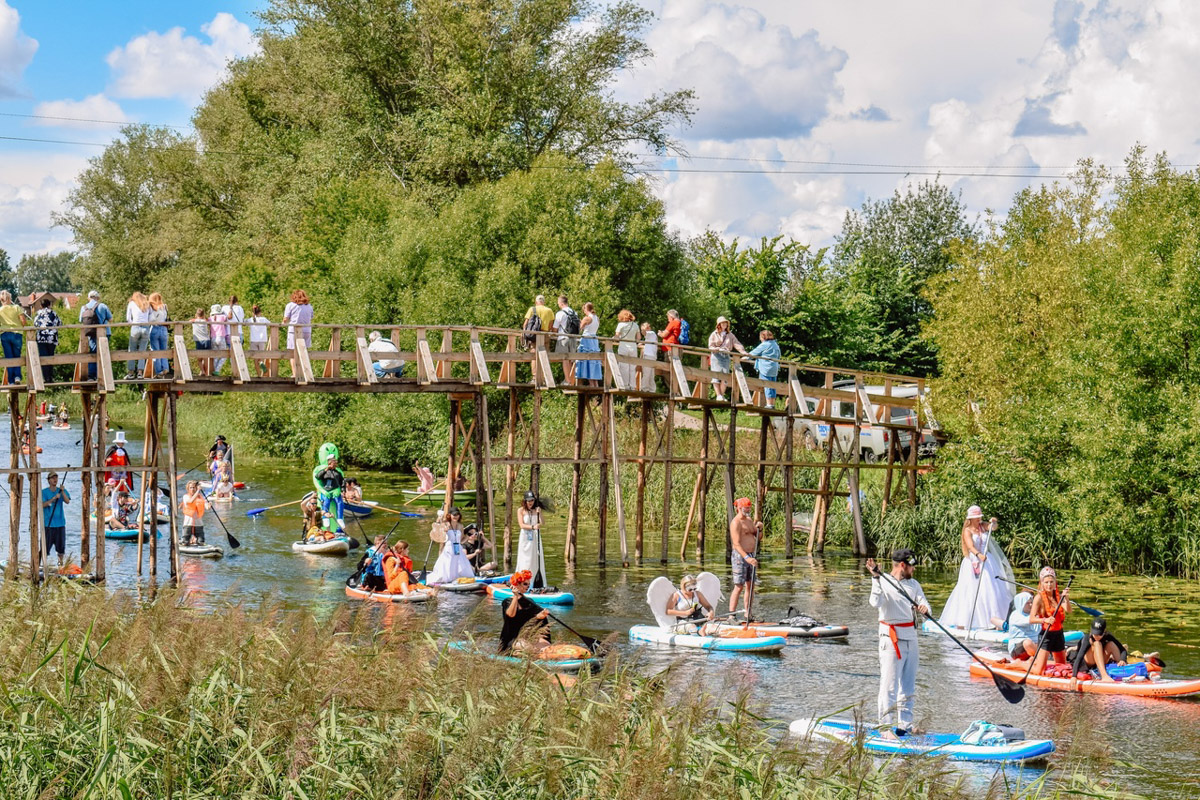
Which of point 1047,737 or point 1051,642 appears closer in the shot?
point 1047,737

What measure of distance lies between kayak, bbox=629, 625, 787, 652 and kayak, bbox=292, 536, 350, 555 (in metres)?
10.6

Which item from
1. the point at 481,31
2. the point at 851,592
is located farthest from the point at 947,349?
the point at 481,31

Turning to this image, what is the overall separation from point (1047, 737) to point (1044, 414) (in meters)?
14.4

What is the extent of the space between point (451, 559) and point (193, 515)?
801 centimetres

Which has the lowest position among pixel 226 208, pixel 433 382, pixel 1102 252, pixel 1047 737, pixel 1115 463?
pixel 1047 737

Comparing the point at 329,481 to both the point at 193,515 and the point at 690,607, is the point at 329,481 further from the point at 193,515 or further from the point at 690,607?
the point at 690,607

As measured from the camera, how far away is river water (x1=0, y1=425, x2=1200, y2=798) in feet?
49.1

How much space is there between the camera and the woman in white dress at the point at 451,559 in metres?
24.2

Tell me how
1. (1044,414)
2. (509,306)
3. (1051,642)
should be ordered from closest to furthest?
(1051,642)
(1044,414)
(509,306)

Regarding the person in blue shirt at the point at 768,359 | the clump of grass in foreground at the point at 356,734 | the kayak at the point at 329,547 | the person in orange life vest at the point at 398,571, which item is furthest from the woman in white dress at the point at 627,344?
the clump of grass in foreground at the point at 356,734

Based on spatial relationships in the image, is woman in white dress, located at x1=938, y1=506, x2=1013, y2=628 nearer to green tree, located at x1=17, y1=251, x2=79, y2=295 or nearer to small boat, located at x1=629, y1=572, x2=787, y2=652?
small boat, located at x1=629, y1=572, x2=787, y2=652

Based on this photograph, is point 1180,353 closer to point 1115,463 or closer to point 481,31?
point 1115,463

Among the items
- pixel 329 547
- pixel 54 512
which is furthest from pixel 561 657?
pixel 329 547

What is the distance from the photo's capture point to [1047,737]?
15508 millimetres
